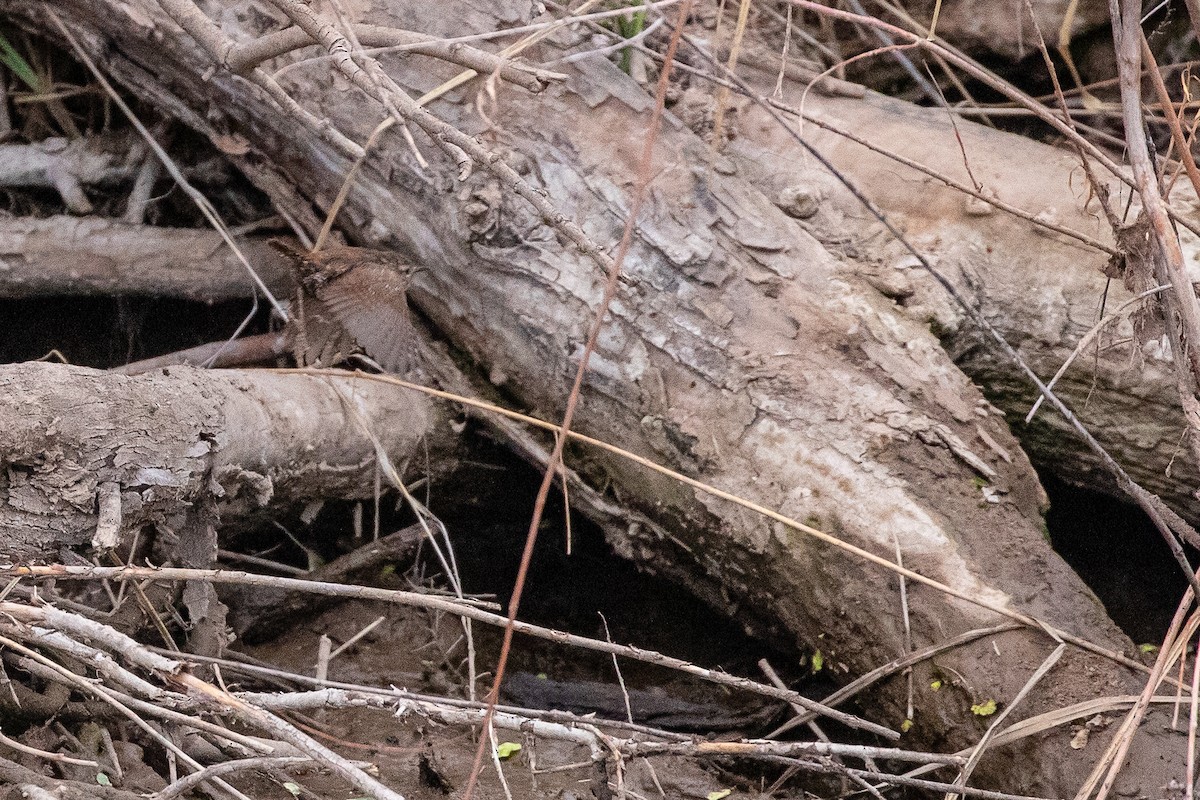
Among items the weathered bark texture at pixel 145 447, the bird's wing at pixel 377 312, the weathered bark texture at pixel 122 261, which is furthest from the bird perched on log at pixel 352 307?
the weathered bark texture at pixel 122 261

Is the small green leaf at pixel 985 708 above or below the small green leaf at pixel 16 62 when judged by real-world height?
below

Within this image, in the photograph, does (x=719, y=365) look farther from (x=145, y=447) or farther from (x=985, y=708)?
(x=145, y=447)

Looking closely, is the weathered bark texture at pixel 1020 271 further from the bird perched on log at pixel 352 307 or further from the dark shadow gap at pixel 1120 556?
the bird perched on log at pixel 352 307

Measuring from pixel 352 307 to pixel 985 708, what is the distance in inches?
62.2

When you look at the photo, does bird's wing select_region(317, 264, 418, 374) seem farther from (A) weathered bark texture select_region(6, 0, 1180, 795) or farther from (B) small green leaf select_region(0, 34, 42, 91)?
(B) small green leaf select_region(0, 34, 42, 91)

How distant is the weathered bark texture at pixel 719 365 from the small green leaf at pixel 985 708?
0.05 ft

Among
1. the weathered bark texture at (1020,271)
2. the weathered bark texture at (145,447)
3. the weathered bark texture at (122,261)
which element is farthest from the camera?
the weathered bark texture at (122,261)

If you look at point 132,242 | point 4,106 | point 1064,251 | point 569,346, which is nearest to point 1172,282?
point 1064,251

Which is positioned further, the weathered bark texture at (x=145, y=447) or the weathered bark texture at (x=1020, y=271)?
the weathered bark texture at (x=1020, y=271)

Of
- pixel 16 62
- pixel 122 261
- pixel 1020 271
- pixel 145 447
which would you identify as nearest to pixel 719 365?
pixel 1020 271

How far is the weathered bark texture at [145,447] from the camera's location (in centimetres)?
169

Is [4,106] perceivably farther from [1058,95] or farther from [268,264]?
[1058,95]

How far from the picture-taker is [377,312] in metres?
2.42

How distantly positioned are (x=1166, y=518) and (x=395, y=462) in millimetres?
1581
